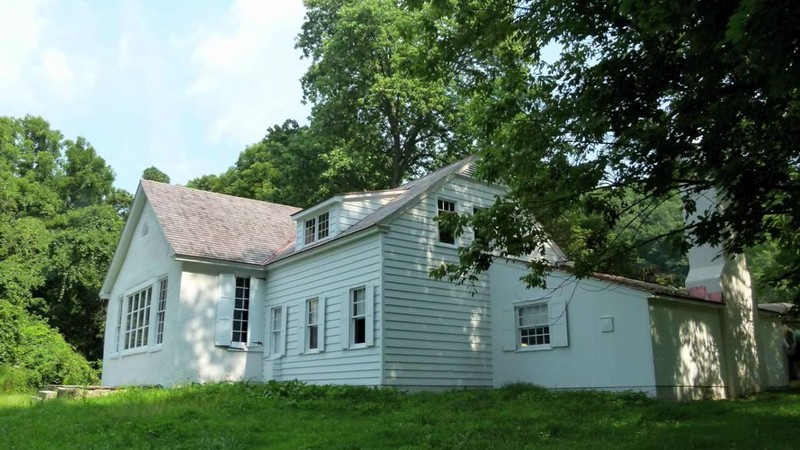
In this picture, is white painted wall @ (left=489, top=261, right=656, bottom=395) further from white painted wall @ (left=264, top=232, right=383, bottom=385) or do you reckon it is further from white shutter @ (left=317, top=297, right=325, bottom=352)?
white shutter @ (left=317, top=297, right=325, bottom=352)

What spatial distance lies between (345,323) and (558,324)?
5.31m

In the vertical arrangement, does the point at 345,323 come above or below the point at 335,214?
below

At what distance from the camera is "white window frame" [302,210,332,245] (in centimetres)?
1814

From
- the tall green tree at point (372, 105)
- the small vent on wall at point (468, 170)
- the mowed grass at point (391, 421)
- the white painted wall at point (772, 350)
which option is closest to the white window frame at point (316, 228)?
the small vent on wall at point (468, 170)

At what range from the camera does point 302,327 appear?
17.7m

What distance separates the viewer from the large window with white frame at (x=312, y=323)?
1753 centimetres

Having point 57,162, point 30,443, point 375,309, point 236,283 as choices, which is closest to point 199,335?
point 236,283

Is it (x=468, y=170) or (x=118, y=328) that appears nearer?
(x=468, y=170)

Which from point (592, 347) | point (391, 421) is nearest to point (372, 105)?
point (592, 347)

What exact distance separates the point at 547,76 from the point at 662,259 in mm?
40715

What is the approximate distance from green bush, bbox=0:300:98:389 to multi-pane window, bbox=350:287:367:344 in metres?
14.3

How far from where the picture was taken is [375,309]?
15359 mm

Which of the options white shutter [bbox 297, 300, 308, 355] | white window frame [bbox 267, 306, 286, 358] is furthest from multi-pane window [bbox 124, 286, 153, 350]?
white shutter [bbox 297, 300, 308, 355]

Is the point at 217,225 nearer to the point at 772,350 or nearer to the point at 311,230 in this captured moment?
the point at 311,230
